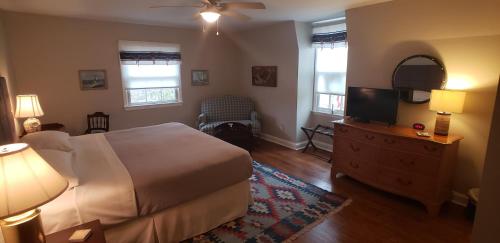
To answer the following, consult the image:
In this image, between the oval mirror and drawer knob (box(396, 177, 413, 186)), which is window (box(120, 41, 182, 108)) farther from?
drawer knob (box(396, 177, 413, 186))

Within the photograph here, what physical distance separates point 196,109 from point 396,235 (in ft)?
13.9

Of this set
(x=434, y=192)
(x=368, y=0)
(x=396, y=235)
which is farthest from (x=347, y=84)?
(x=396, y=235)

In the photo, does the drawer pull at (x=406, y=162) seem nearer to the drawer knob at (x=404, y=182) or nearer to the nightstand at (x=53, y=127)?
the drawer knob at (x=404, y=182)

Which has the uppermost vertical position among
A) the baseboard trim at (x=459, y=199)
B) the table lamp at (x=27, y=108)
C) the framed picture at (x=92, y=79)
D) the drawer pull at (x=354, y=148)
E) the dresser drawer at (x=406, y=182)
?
the framed picture at (x=92, y=79)

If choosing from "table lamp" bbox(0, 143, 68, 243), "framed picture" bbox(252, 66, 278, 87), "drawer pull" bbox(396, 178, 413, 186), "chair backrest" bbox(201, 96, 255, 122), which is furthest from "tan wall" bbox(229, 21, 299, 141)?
"table lamp" bbox(0, 143, 68, 243)

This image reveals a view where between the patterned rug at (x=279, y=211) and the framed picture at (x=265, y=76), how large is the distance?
7.18 ft

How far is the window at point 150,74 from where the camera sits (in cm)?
466

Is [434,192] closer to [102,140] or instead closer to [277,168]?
[277,168]

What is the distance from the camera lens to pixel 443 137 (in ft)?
8.91

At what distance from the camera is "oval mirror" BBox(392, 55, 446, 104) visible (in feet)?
9.70

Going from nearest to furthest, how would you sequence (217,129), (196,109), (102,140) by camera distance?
(102,140)
(217,129)
(196,109)

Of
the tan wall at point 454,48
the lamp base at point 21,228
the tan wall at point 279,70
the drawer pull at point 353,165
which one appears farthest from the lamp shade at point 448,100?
the lamp base at point 21,228

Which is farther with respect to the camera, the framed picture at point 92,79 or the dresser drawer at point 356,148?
the framed picture at point 92,79

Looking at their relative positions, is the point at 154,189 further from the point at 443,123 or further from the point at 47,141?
the point at 443,123
